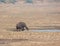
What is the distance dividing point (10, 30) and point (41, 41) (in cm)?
18

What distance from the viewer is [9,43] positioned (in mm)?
958

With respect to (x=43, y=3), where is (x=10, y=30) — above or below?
below

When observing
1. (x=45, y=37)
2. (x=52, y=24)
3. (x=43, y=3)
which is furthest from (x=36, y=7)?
(x=45, y=37)

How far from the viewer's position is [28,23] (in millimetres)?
1106

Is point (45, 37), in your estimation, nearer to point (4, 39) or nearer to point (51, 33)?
point (51, 33)

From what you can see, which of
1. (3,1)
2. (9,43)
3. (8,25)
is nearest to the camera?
(9,43)

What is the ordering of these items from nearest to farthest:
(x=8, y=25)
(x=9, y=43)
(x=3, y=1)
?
1. (x=9, y=43)
2. (x=8, y=25)
3. (x=3, y=1)

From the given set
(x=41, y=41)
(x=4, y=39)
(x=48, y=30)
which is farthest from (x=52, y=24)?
(x=4, y=39)

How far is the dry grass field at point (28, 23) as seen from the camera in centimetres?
96

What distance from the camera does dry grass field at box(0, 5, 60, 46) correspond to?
37.7 inches

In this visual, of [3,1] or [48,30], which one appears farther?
[3,1]

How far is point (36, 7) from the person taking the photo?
3.94 feet

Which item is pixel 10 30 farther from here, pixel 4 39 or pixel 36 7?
pixel 36 7

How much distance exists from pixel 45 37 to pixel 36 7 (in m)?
0.28
